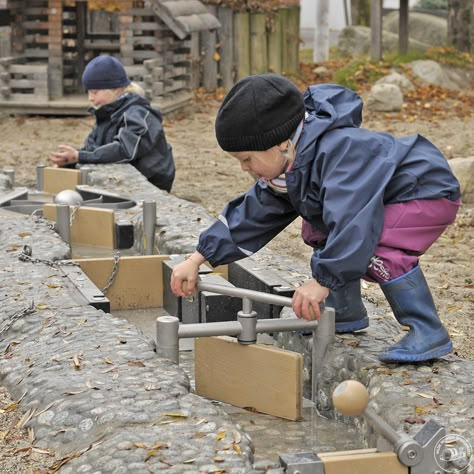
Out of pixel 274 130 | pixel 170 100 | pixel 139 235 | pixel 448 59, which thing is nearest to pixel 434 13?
pixel 448 59

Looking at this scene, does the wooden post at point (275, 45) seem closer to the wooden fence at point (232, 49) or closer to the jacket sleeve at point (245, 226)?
the wooden fence at point (232, 49)

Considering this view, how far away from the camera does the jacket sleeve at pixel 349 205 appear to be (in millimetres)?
3867

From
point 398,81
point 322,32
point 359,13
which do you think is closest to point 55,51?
point 398,81

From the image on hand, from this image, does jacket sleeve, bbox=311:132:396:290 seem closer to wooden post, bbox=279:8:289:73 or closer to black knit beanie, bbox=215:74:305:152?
black knit beanie, bbox=215:74:305:152

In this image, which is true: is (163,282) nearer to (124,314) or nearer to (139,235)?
(124,314)

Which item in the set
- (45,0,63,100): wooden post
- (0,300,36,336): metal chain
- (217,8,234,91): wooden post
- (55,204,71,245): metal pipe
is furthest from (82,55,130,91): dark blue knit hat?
(217,8,234,91): wooden post

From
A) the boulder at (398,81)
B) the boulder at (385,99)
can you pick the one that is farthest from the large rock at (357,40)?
the boulder at (385,99)

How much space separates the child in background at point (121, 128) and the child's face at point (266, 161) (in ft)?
15.4

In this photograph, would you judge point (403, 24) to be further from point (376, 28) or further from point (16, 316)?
point (16, 316)

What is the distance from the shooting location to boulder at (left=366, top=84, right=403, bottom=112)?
14.7m

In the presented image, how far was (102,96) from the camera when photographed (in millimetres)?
8906

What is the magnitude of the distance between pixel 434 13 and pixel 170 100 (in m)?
9.26

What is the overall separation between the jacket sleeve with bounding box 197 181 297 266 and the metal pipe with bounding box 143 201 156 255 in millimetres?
2247

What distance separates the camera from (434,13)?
74.2 feet
